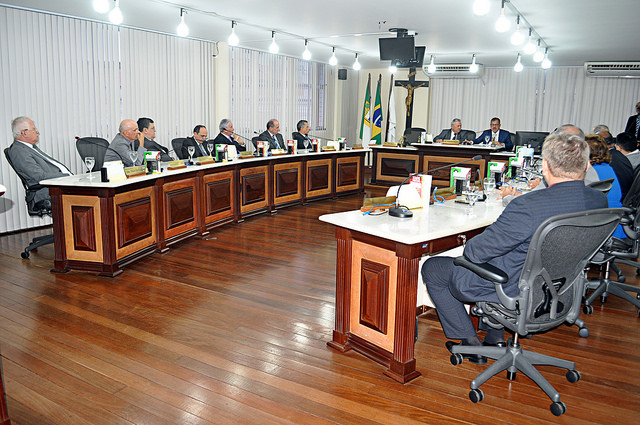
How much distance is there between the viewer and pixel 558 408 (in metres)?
2.33

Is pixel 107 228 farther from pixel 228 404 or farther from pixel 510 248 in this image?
pixel 510 248

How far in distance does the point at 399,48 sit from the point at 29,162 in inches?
195

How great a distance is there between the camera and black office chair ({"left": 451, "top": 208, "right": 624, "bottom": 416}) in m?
2.10

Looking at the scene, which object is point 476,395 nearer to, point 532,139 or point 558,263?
point 558,263

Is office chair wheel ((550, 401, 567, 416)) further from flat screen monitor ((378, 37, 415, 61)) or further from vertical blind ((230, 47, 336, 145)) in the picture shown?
vertical blind ((230, 47, 336, 145))

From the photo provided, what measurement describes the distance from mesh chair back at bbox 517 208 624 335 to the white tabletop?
0.55 m

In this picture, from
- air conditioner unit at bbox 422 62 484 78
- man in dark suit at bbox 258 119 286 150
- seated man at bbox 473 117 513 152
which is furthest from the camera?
air conditioner unit at bbox 422 62 484 78

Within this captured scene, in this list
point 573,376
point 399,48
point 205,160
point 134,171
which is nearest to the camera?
point 573,376

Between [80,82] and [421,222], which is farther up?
[80,82]

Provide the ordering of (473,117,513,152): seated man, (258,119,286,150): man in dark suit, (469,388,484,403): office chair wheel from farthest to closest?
(473,117,513,152): seated man
(258,119,286,150): man in dark suit
(469,388,484,403): office chair wheel

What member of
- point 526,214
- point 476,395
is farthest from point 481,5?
point 476,395

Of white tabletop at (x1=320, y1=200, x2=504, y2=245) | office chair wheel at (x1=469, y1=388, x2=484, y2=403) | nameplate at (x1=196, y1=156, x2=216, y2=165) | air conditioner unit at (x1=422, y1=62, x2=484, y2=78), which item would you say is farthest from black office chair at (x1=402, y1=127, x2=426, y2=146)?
office chair wheel at (x1=469, y1=388, x2=484, y2=403)

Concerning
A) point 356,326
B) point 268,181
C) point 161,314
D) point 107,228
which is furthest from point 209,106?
point 356,326

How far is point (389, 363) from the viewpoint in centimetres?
273
